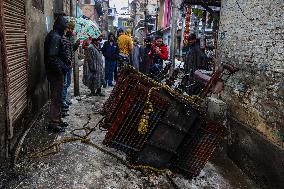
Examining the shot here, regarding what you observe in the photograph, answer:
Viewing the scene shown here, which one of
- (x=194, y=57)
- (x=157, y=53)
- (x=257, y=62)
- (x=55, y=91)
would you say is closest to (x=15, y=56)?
(x=55, y=91)

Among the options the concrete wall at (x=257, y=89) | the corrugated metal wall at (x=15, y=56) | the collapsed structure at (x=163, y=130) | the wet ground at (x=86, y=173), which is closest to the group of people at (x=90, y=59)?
the corrugated metal wall at (x=15, y=56)

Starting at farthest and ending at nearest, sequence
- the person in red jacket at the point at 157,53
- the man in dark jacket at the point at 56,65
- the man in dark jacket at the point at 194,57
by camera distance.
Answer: the person in red jacket at the point at 157,53
the man in dark jacket at the point at 194,57
the man in dark jacket at the point at 56,65

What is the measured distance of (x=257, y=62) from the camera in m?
5.17

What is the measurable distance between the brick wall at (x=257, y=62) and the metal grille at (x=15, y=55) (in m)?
4.12

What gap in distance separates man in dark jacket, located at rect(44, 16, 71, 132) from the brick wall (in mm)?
3650

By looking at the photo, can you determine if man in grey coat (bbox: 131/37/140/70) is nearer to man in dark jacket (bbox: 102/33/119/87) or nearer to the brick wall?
man in dark jacket (bbox: 102/33/119/87)

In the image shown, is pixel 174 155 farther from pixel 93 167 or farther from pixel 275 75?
pixel 275 75

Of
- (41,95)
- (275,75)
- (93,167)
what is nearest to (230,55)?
(275,75)

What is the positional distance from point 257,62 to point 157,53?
6420 mm

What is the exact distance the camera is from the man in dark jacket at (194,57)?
884 centimetres

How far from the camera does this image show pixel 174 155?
4391 mm

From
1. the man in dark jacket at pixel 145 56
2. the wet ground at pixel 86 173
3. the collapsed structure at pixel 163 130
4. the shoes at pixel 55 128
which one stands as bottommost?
the wet ground at pixel 86 173

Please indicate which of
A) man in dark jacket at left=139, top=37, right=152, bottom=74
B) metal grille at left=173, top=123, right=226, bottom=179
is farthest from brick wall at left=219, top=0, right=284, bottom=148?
man in dark jacket at left=139, top=37, right=152, bottom=74

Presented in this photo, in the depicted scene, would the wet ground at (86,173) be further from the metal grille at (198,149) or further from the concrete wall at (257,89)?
the concrete wall at (257,89)
